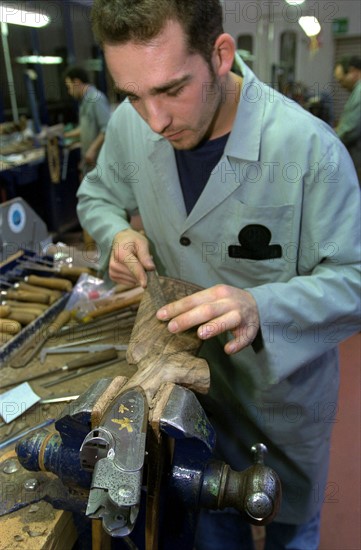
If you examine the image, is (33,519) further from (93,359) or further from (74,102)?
Answer: (74,102)

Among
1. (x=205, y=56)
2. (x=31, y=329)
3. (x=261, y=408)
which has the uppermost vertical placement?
(x=205, y=56)

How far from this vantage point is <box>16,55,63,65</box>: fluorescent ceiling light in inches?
275

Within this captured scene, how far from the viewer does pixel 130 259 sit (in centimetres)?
136

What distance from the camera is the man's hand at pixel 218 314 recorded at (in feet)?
3.25

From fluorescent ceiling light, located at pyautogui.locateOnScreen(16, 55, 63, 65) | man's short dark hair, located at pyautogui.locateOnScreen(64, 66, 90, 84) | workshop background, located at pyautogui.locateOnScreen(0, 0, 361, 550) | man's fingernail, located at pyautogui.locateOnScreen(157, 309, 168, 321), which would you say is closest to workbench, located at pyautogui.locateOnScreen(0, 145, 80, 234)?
workshop background, located at pyautogui.locateOnScreen(0, 0, 361, 550)

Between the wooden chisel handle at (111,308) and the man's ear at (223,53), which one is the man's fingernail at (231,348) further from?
the wooden chisel handle at (111,308)

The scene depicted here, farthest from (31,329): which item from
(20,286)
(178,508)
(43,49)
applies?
(43,49)

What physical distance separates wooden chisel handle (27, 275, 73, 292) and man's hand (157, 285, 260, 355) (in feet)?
3.52

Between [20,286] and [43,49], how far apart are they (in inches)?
289

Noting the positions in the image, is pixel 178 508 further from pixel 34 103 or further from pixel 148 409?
pixel 34 103

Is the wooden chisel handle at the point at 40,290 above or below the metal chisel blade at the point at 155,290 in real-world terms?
below

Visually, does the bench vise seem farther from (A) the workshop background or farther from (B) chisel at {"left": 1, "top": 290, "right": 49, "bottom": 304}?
(B) chisel at {"left": 1, "top": 290, "right": 49, "bottom": 304}

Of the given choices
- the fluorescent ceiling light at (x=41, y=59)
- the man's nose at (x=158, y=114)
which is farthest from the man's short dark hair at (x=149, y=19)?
the fluorescent ceiling light at (x=41, y=59)

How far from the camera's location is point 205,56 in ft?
3.58
